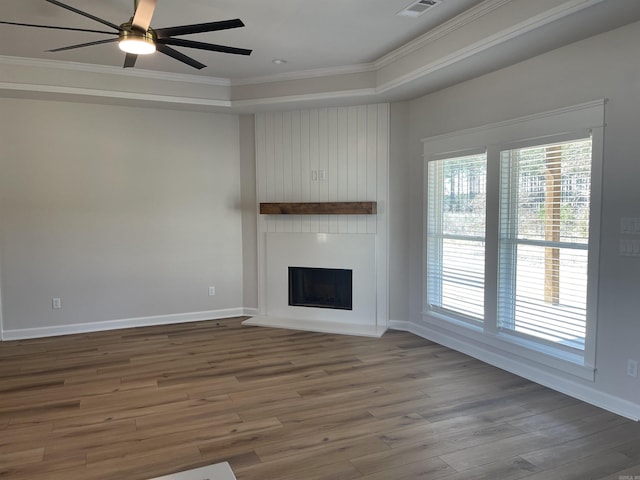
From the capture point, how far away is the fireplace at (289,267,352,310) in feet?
18.1

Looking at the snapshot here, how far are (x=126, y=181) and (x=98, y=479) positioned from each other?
12.3 ft

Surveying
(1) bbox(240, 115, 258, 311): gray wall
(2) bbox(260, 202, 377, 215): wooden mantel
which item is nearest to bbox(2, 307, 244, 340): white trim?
(1) bbox(240, 115, 258, 311): gray wall

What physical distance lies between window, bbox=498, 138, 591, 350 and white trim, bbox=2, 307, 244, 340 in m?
3.49

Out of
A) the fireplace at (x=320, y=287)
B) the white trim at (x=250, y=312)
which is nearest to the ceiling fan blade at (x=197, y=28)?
the fireplace at (x=320, y=287)

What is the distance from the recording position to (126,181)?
17.5 ft

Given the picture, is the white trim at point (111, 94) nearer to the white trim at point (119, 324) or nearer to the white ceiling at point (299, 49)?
the white ceiling at point (299, 49)

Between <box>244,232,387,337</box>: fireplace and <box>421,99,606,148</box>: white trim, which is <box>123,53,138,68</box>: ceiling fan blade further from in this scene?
<box>421,99,606,148</box>: white trim

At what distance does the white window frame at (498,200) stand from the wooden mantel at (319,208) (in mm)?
675

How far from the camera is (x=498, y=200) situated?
3986mm

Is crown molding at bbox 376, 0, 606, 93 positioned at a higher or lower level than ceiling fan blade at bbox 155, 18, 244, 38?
higher

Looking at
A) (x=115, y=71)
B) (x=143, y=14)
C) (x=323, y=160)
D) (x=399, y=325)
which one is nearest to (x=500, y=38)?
(x=143, y=14)

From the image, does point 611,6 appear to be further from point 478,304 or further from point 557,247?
point 478,304

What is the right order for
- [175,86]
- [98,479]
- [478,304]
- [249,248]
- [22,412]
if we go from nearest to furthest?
[98,479]
[22,412]
[478,304]
[175,86]
[249,248]

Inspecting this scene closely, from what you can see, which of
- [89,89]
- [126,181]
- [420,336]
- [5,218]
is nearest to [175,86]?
[89,89]
